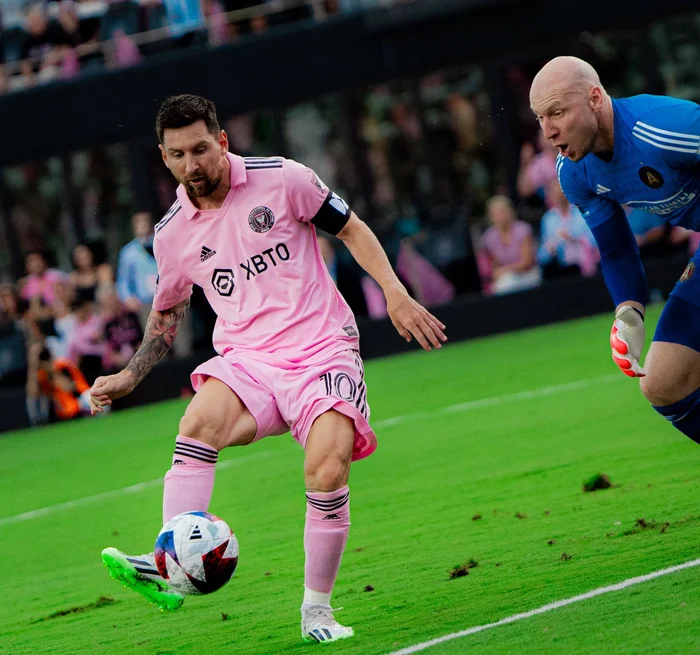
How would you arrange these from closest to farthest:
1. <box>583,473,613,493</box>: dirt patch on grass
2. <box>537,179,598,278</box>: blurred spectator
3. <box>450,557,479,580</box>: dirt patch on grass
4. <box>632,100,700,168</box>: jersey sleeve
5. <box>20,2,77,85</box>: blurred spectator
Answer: <box>632,100,700,168</box>: jersey sleeve < <box>450,557,479,580</box>: dirt patch on grass < <box>583,473,613,493</box>: dirt patch on grass < <box>537,179,598,278</box>: blurred spectator < <box>20,2,77,85</box>: blurred spectator

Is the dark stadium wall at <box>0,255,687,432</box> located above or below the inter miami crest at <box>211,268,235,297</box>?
below

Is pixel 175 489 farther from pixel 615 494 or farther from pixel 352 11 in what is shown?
pixel 352 11

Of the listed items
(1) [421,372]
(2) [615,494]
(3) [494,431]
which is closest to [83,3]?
(1) [421,372]

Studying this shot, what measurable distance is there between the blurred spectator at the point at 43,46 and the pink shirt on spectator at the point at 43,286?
287cm

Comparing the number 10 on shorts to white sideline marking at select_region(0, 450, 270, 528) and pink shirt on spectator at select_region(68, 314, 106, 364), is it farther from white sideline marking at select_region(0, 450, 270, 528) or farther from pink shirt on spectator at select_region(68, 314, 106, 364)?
pink shirt on spectator at select_region(68, 314, 106, 364)

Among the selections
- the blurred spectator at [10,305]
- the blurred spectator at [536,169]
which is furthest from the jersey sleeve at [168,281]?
the blurred spectator at [10,305]

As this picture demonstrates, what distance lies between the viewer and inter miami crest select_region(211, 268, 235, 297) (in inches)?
225

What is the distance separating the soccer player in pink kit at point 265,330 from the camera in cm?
541

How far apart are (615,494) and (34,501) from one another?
5.72 metres

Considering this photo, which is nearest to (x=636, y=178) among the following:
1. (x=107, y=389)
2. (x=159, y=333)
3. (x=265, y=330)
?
(x=265, y=330)

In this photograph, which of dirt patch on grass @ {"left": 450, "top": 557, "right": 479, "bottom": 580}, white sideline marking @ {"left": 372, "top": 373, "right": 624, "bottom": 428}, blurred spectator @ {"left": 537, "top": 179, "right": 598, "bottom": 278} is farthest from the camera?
blurred spectator @ {"left": 537, "top": 179, "right": 598, "bottom": 278}

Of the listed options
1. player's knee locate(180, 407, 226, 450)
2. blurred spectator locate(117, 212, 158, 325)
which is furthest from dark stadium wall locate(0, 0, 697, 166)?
player's knee locate(180, 407, 226, 450)

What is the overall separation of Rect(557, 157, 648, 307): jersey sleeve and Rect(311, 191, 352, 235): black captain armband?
0.99 metres

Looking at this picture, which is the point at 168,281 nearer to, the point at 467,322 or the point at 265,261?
the point at 265,261
